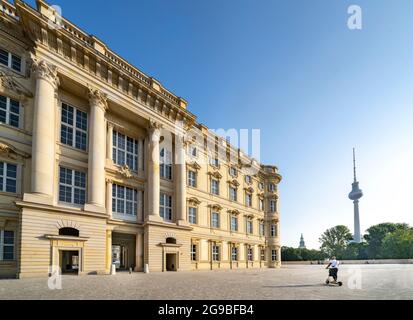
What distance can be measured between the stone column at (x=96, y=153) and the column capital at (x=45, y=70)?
3.25 meters

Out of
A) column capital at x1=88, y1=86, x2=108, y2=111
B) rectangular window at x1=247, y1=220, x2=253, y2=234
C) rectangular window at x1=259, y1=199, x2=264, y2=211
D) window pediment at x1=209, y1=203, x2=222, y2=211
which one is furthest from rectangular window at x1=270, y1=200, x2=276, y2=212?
column capital at x1=88, y1=86, x2=108, y2=111

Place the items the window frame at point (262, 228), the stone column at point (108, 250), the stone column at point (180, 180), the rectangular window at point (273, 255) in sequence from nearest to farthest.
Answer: the stone column at point (108, 250) < the stone column at point (180, 180) < the window frame at point (262, 228) < the rectangular window at point (273, 255)

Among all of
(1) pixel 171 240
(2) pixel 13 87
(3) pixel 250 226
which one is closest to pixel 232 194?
(3) pixel 250 226

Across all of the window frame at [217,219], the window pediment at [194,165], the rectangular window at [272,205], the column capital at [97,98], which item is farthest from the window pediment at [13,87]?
the rectangular window at [272,205]

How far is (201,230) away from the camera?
4103 cm

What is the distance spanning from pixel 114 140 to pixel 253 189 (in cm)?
3010

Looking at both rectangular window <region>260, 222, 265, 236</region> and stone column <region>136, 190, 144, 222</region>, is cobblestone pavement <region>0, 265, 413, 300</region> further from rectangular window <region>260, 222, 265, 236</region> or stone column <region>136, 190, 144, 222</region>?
rectangular window <region>260, 222, 265, 236</region>

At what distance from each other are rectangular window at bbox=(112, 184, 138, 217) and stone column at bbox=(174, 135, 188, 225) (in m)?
5.20

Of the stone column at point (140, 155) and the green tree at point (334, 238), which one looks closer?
the stone column at point (140, 155)

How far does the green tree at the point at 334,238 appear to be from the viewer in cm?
10756

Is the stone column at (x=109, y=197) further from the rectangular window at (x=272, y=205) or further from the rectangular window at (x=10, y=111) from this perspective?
the rectangular window at (x=272, y=205)
